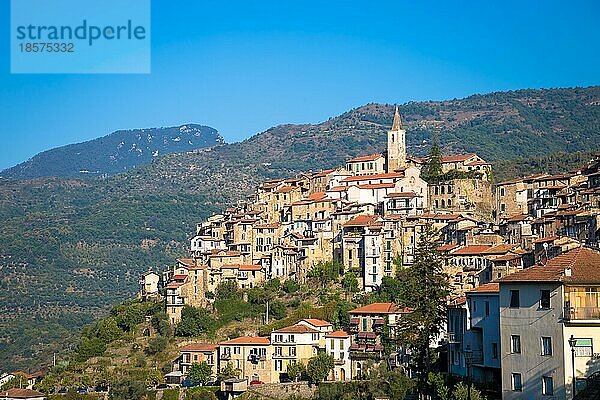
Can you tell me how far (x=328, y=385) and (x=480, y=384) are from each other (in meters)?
23.1

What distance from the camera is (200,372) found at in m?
66.5

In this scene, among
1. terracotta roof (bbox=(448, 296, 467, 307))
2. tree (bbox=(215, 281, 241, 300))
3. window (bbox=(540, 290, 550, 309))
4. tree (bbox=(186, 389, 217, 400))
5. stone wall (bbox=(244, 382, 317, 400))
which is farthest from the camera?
→ tree (bbox=(215, 281, 241, 300))

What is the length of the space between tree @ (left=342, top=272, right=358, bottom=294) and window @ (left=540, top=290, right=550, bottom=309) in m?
39.7

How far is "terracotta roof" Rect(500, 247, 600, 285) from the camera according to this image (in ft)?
A: 108

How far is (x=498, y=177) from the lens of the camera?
103 m

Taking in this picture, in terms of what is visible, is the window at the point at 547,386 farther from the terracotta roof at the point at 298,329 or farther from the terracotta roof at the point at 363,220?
the terracotta roof at the point at 363,220

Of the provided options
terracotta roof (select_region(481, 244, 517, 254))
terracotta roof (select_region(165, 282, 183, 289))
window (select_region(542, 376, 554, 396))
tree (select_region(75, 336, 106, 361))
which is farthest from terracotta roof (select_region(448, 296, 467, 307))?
tree (select_region(75, 336, 106, 361))

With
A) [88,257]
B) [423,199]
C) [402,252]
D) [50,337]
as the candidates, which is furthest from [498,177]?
[88,257]

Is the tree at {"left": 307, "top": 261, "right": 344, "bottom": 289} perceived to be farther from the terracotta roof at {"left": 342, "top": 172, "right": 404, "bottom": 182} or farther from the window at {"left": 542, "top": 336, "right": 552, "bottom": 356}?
the window at {"left": 542, "top": 336, "right": 552, "bottom": 356}

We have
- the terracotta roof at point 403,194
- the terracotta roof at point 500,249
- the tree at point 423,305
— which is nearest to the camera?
the tree at point 423,305

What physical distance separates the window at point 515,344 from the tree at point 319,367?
1115 inches

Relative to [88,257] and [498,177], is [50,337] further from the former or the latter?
[498,177]

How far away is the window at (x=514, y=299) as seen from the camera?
114ft

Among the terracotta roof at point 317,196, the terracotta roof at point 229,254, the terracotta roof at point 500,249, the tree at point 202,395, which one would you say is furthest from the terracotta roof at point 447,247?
the tree at point 202,395
